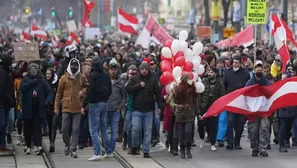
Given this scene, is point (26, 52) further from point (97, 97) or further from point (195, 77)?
point (195, 77)

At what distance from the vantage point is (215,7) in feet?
200

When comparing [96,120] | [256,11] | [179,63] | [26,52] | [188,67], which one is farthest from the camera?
[256,11]

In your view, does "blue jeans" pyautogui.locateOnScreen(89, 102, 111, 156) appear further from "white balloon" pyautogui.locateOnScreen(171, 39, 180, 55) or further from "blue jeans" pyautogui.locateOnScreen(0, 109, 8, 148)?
"white balloon" pyautogui.locateOnScreen(171, 39, 180, 55)

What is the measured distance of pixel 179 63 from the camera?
17906 millimetres

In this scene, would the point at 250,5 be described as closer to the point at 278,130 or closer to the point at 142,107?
the point at 278,130

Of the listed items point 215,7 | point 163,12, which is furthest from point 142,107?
point 163,12

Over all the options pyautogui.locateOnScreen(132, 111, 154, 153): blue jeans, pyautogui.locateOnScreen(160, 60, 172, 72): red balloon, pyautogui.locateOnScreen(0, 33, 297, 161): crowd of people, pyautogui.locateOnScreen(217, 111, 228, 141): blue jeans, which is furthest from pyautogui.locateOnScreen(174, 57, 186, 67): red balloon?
pyautogui.locateOnScreen(217, 111, 228, 141): blue jeans

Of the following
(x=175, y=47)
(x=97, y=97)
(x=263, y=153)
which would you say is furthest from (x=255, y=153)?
(x=97, y=97)

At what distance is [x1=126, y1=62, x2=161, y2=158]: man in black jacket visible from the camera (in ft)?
58.0

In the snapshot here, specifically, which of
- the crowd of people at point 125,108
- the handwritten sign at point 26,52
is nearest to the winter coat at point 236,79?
the crowd of people at point 125,108

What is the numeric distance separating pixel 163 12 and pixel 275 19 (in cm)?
9231

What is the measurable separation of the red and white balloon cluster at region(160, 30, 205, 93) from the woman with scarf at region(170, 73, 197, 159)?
0.55 feet

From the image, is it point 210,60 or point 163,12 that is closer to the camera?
point 210,60

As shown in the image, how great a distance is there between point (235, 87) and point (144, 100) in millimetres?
2516
